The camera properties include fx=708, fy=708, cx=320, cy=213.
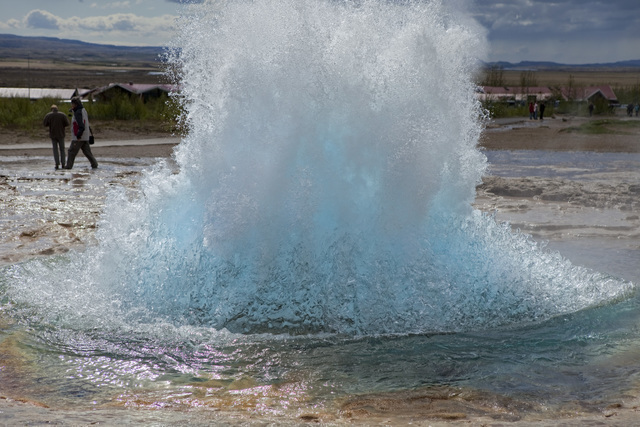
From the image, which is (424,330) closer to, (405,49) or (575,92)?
(405,49)

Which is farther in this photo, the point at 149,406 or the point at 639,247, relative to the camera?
the point at 639,247

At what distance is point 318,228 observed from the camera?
16.5 feet

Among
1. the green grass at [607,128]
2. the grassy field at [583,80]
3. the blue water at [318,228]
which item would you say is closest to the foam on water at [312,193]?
the blue water at [318,228]

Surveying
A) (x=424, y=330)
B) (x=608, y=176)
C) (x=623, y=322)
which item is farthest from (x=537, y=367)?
(x=608, y=176)

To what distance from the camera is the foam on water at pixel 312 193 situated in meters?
4.90

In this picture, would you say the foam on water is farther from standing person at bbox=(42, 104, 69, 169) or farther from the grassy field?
the grassy field

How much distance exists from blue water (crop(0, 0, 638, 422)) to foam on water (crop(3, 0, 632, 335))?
11 mm

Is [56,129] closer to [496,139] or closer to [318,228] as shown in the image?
[318,228]

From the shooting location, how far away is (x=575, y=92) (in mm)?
52594

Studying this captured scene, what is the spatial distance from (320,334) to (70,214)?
5370mm

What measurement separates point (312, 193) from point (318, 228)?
255 mm

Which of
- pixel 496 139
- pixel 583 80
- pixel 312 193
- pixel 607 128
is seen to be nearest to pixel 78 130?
pixel 312 193

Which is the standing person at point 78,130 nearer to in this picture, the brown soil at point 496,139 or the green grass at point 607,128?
the brown soil at point 496,139

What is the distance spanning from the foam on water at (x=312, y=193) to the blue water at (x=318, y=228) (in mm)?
11
